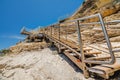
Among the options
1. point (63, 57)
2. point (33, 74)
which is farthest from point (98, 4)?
point (33, 74)

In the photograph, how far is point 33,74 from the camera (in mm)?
4500

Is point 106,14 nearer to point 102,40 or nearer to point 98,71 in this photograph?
point 102,40

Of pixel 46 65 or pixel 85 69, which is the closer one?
pixel 85 69

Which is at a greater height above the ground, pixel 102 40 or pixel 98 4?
pixel 98 4

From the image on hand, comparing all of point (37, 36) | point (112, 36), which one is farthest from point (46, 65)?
point (37, 36)

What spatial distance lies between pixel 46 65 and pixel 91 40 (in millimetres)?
3924

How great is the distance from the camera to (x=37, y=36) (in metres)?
12.1

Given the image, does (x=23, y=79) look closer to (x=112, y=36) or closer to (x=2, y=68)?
(x=2, y=68)

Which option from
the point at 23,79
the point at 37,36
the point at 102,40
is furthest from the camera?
the point at 37,36

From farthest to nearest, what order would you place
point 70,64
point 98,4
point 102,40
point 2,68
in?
point 98,4 < point 102,40 < point 2,68 < point 70,64

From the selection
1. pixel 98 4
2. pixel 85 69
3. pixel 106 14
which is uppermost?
pixel 98 4

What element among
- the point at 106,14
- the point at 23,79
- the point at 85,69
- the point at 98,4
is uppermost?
the point at 98,4

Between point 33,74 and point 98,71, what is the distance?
7.08ft

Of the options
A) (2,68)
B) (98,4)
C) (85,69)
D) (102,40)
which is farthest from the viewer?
(98,4)
